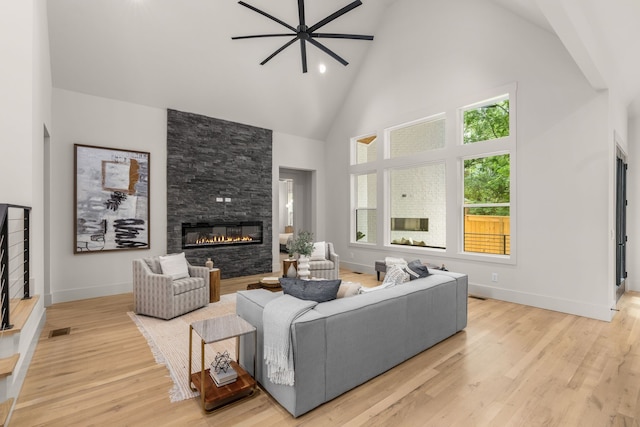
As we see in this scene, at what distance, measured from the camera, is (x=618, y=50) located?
3582 mm

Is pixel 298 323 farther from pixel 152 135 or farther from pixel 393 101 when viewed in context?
pixel 393 101

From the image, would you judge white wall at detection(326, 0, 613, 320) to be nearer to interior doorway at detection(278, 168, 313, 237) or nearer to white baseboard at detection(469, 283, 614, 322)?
white baseboard at detection(469, 283, 614, 322)

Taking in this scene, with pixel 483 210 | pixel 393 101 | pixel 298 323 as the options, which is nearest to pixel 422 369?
pixel 298 323

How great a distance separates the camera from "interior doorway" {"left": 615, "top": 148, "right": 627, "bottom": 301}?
4.43m

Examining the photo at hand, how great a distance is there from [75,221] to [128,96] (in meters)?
2.20

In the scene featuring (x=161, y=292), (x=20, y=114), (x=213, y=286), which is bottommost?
(x=213, y=286)

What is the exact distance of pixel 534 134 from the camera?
436 centimetres

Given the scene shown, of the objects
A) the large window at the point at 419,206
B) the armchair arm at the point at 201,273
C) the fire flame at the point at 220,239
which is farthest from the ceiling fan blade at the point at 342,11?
the fire flame at the point at 220,239

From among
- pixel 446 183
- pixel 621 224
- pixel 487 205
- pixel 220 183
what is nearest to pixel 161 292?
pixel 220 183

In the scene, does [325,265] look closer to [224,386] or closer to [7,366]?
[224,386]

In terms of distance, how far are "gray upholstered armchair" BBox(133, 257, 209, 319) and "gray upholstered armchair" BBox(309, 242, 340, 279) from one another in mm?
1944

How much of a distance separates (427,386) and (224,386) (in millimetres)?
1531

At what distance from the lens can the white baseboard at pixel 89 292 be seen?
181 inches

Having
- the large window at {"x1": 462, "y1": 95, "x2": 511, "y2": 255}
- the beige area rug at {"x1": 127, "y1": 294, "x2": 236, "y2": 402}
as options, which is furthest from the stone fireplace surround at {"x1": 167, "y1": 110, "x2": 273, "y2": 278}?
the large window at {"x1": 462, "y1": 95, "x2": 511, "y2": 255}
